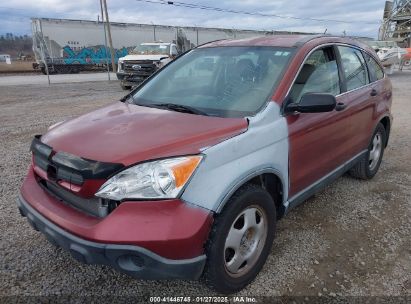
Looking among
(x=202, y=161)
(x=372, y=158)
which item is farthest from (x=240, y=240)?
(x=372, y=158)

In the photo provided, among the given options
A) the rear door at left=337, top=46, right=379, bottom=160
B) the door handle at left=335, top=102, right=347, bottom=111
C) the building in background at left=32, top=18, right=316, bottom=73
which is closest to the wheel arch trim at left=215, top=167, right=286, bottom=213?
the door handle at left=335, top=102, right=347, bottom=111

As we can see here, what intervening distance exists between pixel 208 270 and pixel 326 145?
5.63 feet

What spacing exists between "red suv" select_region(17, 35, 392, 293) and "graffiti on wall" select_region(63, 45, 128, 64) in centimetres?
2703

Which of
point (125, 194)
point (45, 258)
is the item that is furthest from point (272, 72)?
point (45, 258)

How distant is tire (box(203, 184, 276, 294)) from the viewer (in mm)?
2266

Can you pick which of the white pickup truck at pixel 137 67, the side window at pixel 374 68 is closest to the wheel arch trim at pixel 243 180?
the side window at pixel 374 68

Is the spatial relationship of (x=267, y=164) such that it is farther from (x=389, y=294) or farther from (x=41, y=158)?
(x=41, y=158)

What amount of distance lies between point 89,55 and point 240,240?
2966 cm

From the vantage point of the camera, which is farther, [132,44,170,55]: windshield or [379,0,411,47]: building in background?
[379,0,411,47]: building in background

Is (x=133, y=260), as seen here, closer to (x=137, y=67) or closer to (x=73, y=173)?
(x=73, y=173)

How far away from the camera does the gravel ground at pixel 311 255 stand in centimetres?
268

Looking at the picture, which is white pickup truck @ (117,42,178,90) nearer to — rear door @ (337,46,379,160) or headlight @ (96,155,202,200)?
rear door @ (337,46,379,160)

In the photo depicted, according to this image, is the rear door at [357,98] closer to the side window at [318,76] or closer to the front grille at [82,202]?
the side window at [318,76]

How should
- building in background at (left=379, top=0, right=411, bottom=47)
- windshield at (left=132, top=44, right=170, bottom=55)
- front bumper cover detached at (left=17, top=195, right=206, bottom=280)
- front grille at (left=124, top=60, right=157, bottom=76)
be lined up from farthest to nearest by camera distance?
building in background at (left=379, top=0, right=411, bottom=47) < windshield at (left=132, top=44, right=170, bottom=55) < front grille at (left=124, top=60, right=157, bottom=76) < front bumper cover detached at (left=17, top=195, right=206, bottom=280)
